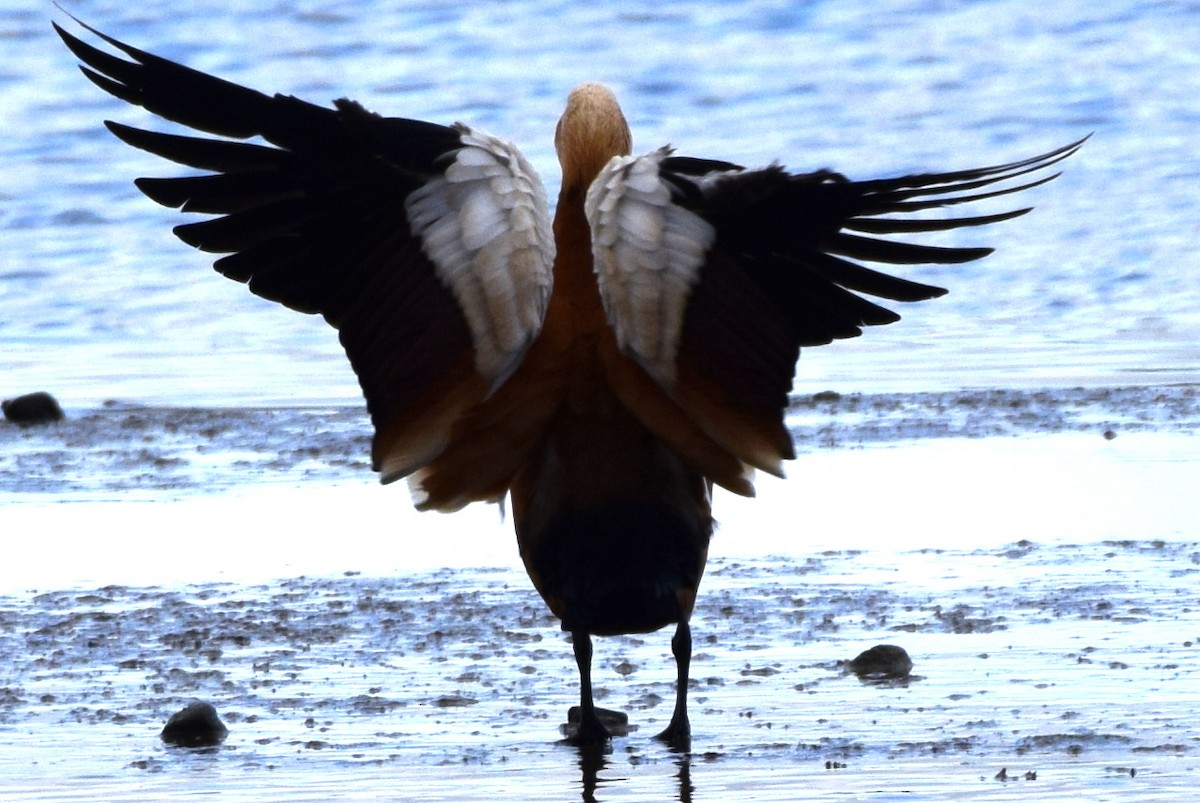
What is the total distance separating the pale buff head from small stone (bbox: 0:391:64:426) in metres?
4.83

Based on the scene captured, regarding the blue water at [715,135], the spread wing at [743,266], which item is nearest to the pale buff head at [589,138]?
the spread wing at [743,266]

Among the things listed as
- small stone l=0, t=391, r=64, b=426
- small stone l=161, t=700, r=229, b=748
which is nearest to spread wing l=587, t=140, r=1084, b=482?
small stone l=161, t=700, r=229, b=748

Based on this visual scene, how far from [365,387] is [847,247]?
1.04 m

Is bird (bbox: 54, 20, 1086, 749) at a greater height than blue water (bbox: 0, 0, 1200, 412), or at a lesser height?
lesser

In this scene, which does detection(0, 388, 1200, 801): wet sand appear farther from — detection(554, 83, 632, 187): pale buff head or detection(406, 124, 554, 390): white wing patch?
detection(554, 83, 632, 187): pale buff head

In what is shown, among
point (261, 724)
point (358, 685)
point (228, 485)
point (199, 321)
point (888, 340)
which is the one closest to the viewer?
point (261, 724)

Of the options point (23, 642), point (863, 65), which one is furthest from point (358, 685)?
point (863, 65)

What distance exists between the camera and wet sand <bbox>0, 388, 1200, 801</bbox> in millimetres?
4938

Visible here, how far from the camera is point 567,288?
4.87 m

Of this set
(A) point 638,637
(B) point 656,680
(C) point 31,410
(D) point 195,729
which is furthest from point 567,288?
(C) point 31,410

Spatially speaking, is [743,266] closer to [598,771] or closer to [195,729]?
[598,771]

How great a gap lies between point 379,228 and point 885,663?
5.28 feet

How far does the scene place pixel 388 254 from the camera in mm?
4926

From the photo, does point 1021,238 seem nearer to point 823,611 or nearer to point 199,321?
point 199,321
